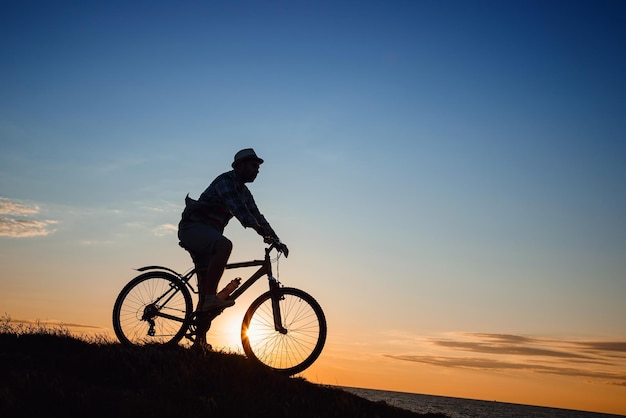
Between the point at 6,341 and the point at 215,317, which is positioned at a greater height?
the point at 215,317

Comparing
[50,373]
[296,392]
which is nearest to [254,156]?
[296,392]

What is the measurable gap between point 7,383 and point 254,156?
5111 millimetres

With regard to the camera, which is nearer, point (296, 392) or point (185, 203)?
point (296, 392)

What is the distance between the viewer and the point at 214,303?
965 centimetres

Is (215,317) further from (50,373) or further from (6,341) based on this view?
(6,341)

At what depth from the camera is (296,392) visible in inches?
347

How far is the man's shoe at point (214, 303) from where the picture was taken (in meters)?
9.65

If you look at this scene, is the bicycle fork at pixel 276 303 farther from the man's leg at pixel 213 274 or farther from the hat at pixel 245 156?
the hat at pixel 245 156

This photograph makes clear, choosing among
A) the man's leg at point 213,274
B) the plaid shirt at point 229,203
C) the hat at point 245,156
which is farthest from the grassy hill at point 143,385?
the hat at point 245,156

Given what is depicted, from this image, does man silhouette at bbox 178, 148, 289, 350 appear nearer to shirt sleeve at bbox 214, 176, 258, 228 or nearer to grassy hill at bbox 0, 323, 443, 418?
shirt sleeve at bbox 214, 176, 258, 228

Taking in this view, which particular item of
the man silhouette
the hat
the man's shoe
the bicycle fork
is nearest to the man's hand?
the man silhouette

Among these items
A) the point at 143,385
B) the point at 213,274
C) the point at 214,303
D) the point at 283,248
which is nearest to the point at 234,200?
the point at 283,248

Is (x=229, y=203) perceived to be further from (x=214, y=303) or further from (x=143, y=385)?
(x=143, y=385)

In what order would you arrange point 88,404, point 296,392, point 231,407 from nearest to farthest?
point 88,404
point 231,407
point 296,392
